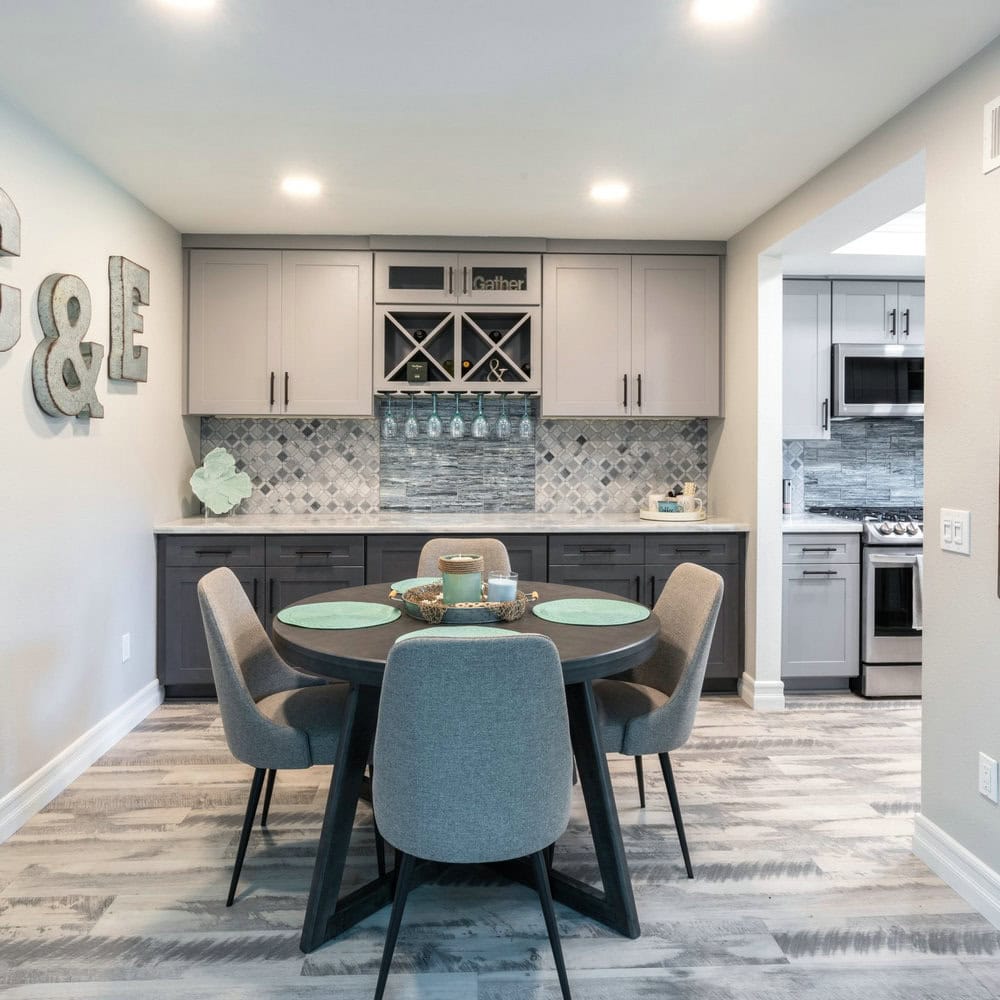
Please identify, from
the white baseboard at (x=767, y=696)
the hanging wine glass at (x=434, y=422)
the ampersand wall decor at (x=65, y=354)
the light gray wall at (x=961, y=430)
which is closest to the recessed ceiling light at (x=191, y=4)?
the ampersand wall decor at (x=65, y=354)

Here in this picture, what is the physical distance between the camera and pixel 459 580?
2375 mm

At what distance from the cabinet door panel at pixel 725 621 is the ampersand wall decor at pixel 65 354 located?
2737mm

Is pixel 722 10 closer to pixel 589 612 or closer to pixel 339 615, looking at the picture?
pixel 589 612

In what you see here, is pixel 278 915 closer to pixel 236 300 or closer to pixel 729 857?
pixel 729 857

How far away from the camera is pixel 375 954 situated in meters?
1.95

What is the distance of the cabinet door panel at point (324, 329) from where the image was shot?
13.8 ft

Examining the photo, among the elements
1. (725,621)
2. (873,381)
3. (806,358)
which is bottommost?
(725,621)

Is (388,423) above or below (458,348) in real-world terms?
below

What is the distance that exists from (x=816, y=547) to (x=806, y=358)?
108cm

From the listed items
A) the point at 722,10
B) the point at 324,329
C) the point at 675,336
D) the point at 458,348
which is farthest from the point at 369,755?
the point at 675,336

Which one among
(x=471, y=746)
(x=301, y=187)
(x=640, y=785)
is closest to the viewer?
(x=471, y=746)

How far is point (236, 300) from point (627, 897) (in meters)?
3.51

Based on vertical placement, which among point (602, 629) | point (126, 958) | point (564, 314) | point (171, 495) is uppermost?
point (564, 314)

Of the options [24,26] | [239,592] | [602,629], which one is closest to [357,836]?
[239,592]
